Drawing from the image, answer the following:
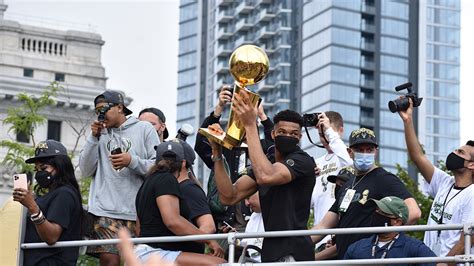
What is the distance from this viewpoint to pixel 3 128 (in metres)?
50.3

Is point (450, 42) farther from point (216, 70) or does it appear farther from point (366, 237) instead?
point (366, 237)

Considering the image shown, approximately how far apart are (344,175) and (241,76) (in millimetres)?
1894

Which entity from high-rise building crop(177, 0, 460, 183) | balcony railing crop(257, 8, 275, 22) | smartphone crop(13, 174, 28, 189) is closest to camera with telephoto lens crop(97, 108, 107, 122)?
smartphone crop(13, 174, 28, 189)

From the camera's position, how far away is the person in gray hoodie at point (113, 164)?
11.2 meters

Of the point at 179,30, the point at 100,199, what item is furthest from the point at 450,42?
the point at 100,199

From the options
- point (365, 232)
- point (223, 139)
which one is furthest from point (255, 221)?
point (365, 232)

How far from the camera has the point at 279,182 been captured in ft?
31.5

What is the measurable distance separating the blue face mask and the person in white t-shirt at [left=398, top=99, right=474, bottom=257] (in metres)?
0.36

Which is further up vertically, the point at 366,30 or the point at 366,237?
the point at 366,30

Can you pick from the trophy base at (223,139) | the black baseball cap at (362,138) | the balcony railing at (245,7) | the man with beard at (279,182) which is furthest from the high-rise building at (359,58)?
the trophy base at (223,139)

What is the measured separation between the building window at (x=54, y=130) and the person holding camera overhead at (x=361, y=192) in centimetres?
5379

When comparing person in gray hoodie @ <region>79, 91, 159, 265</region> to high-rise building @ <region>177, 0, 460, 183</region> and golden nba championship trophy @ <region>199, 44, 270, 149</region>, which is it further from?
high-rise building @ <region>177, 0, 460, 183</region>

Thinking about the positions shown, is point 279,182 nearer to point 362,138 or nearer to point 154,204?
point 154,204

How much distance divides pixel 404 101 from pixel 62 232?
300 cm
